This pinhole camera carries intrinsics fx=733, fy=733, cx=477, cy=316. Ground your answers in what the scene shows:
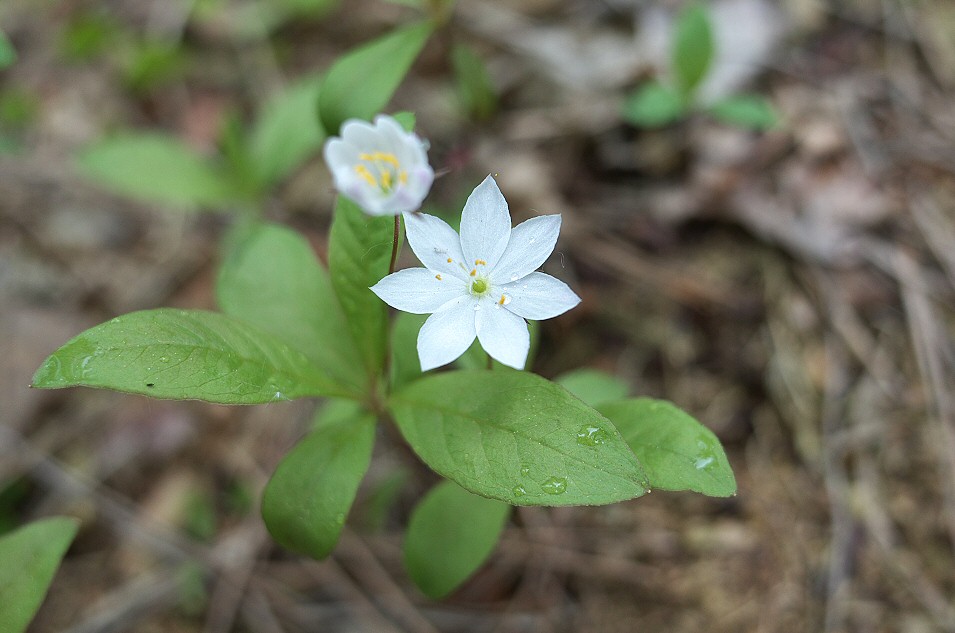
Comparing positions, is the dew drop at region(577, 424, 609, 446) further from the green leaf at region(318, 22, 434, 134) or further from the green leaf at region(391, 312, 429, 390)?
the green leaf at region(318, 22, 434, 134)

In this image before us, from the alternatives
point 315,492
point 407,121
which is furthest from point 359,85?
point 315,492

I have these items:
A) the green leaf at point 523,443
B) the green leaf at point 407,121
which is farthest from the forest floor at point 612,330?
the green leaf at point 407,121

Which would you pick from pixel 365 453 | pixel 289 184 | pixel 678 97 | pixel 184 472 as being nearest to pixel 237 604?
pixel 184 472

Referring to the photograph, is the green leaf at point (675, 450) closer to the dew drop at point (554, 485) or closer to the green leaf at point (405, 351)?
the dew drop at point (554, 485)

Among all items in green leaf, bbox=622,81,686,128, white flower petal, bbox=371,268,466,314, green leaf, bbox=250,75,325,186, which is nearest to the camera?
white flower petal, bbox=371,268,466,314

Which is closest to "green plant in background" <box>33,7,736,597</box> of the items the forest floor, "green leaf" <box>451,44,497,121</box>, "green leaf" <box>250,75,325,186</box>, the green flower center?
the green flower center

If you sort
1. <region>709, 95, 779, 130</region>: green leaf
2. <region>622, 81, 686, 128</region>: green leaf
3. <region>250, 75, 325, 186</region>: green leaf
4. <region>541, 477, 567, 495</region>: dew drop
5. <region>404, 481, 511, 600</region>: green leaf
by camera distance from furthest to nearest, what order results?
<region>250, 75, 325, 186</region>: green leaf → <region>622, 81, 686, 128</region>: green leaf → <region>709, 95, 779, 130</region>: green leaf → <region>404, 481, 511, 600</region>: green leaf → <region>541, 477, 567, 495</region>: dew drop

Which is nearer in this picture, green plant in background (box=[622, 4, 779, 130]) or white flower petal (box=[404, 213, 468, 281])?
white flower petal (box=[404, 213, 468, 281])
